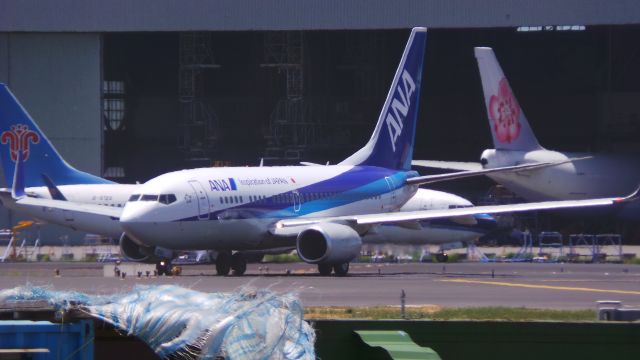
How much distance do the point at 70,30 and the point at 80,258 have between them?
10091 millimetres

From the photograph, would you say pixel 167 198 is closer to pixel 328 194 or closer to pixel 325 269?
pixel 325 269

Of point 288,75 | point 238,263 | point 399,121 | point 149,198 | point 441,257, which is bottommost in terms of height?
point 441,257

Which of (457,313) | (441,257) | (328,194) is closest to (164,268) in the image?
(328,194)

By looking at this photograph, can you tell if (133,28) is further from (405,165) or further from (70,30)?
(405,165)

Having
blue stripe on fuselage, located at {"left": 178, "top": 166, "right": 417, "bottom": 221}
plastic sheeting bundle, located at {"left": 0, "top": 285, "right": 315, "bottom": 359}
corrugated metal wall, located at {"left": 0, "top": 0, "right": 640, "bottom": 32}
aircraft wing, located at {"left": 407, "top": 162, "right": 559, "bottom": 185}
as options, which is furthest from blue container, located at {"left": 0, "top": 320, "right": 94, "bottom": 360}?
corrugated metal wall, located at {"left": 0, "top": 0, "right": 640, "bottom": 32}

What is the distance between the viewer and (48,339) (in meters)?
6.90

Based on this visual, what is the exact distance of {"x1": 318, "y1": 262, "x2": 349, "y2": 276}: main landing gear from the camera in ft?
92.0

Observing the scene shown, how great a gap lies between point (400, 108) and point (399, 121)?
0.36 metres

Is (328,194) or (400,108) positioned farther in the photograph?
(400,108)

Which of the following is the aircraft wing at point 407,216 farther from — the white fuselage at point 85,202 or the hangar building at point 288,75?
the hangar building at point 288,75

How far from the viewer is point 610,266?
32.8 metres

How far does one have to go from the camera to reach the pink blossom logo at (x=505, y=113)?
146 ft

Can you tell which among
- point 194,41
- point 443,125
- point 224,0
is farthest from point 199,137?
point 443,125

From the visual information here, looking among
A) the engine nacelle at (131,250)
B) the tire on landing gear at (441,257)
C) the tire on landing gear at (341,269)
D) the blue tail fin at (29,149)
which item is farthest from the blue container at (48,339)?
the blue tail fin at (29,149)
